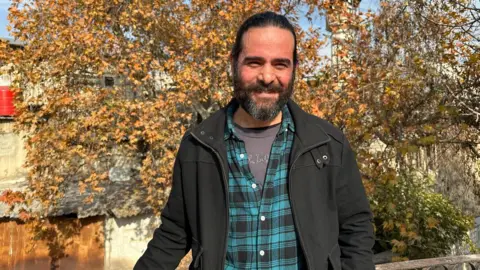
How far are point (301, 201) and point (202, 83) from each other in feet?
15.4

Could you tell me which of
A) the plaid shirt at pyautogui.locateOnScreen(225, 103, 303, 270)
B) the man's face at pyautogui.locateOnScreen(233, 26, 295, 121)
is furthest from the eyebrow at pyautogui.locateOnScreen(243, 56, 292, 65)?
the plaid shirt at pyautogui.locateOnScreen(225, 103, 303, 270)

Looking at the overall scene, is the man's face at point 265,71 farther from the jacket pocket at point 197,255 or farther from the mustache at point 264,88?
the jacket pocket at point 197,255

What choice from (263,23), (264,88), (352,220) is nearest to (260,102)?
(264,88)

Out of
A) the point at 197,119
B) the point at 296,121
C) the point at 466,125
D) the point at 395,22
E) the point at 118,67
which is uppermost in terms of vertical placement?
the point at 395,22

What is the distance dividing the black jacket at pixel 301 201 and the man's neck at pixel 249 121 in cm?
7

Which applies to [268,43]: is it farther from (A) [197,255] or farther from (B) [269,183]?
(A) [197,255]

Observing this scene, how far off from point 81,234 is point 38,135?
10.3ft

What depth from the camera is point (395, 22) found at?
6.19 meters

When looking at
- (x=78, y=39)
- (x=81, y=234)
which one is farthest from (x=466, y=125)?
(x=81, y=234)

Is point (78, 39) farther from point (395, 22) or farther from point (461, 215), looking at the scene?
point (461, 215)

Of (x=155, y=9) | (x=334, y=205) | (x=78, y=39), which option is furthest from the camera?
(x=155, y=9)

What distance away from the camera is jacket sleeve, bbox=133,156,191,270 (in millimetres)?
A: 1774

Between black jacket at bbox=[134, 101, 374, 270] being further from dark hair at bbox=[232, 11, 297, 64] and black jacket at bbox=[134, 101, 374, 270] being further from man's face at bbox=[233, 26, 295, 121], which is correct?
dark hair at bbox=[232, 11, 297, 64]

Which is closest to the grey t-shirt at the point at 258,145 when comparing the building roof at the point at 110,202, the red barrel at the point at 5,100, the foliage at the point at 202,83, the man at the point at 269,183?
the man at the point at 269,183
